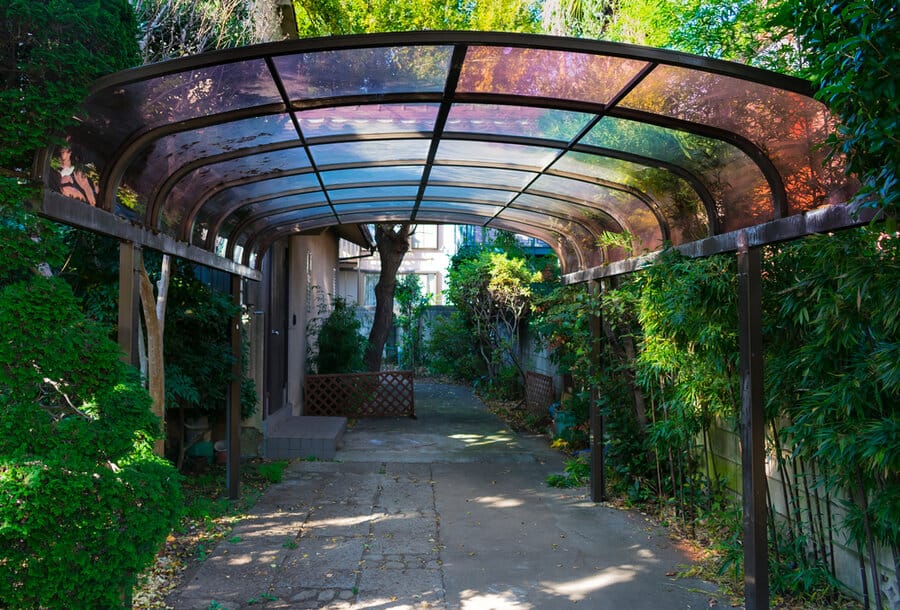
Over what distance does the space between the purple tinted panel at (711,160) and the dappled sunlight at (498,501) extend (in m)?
3.22

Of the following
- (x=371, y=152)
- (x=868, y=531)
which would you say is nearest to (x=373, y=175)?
(x=371, y=152)

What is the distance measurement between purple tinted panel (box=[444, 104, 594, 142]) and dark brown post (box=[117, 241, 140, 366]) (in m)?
2.00

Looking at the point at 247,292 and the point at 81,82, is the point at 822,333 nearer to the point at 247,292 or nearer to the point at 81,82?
the point at 81,82

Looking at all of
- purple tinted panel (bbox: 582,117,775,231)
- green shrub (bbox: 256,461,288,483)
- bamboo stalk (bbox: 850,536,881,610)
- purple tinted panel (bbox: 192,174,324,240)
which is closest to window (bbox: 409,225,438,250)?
green shrub (bbox: 256,461,288,483)

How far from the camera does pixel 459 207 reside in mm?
7320

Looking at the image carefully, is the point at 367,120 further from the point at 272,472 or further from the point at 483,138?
the point at 272,472

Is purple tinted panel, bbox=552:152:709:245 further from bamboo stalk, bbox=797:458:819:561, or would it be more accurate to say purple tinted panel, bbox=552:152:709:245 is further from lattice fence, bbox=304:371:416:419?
lattice fence, bbox=304:371:416:419

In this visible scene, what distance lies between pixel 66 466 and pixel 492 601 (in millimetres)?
2468

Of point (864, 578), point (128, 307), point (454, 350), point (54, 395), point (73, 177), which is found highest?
point (73, 177)

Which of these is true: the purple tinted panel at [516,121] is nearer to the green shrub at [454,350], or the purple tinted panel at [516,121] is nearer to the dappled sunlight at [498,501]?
the dappled sunlight at [498,501]

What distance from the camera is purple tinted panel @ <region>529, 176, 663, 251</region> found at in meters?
5.54

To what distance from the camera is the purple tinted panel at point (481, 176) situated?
5.50m

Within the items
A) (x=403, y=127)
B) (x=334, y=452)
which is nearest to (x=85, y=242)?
(x=403, y=127)

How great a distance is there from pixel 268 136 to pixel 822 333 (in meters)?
3.30
